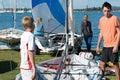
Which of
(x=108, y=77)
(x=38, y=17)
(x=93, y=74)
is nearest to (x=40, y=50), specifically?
(x=38, y=17)

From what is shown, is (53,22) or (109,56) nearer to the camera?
(109,56)

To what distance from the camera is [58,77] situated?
7.85m

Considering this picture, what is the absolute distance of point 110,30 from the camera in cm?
814

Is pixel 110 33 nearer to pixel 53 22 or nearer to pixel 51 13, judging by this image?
pixel 53 22

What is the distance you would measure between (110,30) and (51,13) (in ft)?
13.6

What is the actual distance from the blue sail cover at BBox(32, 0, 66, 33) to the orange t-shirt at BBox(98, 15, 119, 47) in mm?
2700

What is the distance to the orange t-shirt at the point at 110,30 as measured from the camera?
26.6 feet

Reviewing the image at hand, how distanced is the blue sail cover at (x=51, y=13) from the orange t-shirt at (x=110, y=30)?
2700 millimetres

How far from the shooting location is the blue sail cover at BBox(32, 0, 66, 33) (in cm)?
1111

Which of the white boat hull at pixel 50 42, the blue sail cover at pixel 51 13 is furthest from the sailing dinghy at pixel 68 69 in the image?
the white boat hull at pixel 50 42

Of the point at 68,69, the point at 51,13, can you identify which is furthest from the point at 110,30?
the point at 51,13

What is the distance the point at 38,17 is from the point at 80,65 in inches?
208

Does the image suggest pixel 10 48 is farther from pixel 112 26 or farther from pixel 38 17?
pixel 112 26

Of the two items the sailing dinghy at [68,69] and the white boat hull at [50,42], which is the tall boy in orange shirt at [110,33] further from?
the white boat hull at [50,42]
